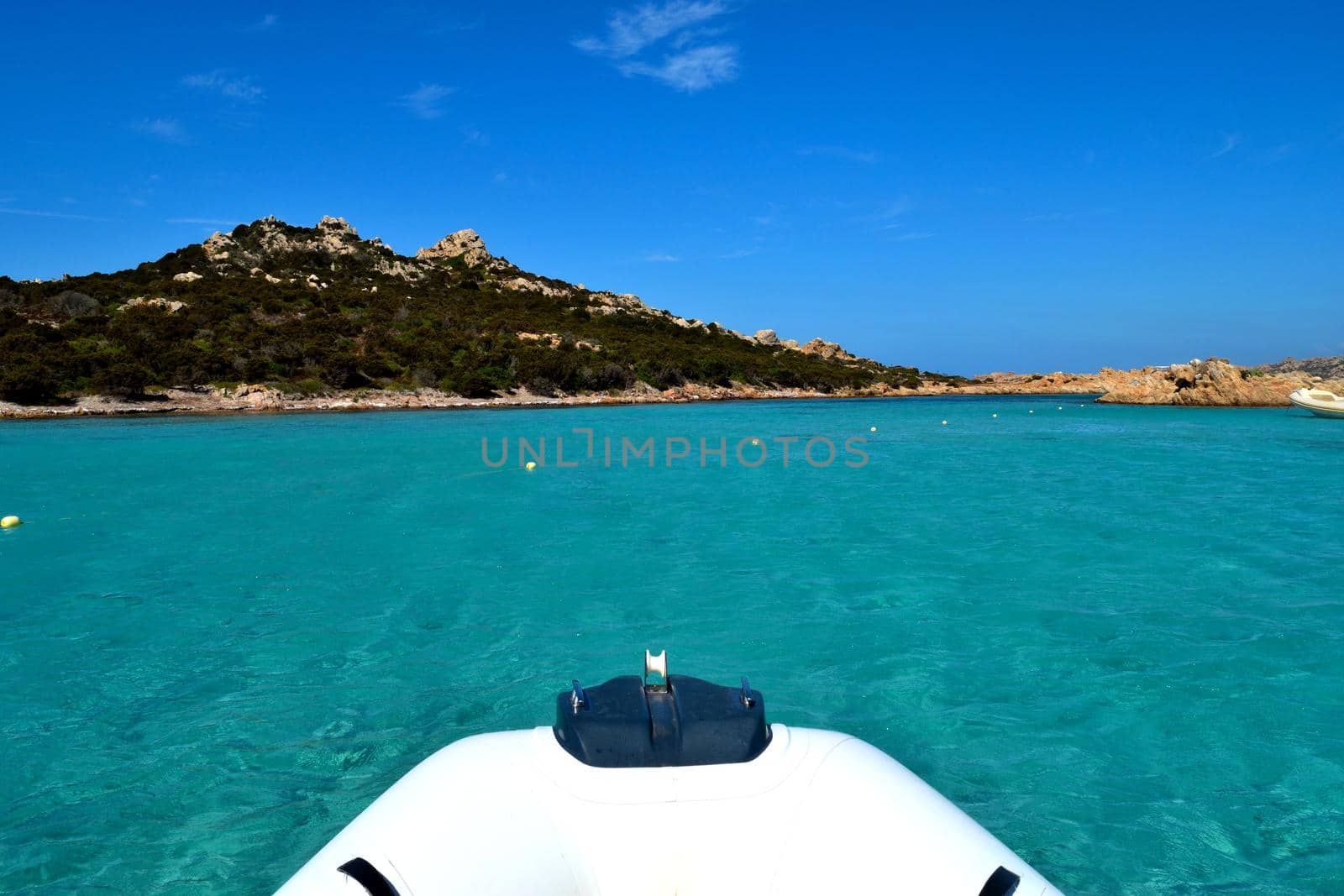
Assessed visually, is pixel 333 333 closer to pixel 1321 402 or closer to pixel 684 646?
pixel 684 646

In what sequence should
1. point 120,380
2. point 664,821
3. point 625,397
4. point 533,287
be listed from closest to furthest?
point 664,821, point 120,380, point 625,397, point 533,287

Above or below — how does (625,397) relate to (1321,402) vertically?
above

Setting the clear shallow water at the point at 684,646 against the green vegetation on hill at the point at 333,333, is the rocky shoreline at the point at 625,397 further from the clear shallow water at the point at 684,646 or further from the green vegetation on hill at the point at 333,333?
the clear shallow water at the point at 684,646

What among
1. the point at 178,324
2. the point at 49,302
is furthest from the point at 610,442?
the point at 49,302

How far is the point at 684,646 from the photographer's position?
6.21m

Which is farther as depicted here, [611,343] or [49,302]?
[611,343]

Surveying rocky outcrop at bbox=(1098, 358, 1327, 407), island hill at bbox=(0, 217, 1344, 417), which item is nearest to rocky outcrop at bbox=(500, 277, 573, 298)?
island hill at bbox=(0, 217, 1344, 417)

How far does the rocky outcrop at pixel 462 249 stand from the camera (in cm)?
7356

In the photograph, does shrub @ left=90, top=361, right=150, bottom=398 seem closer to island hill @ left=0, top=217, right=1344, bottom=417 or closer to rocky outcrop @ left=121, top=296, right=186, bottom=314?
island hill @ left=0, top=217, right=1344, bottom=417

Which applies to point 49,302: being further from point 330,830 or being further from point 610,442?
point 330,830

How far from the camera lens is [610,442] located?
76.7 feet

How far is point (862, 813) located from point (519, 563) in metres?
7.08

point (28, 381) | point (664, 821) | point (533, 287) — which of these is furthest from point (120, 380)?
point (664, 821)

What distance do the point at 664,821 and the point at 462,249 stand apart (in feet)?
255
